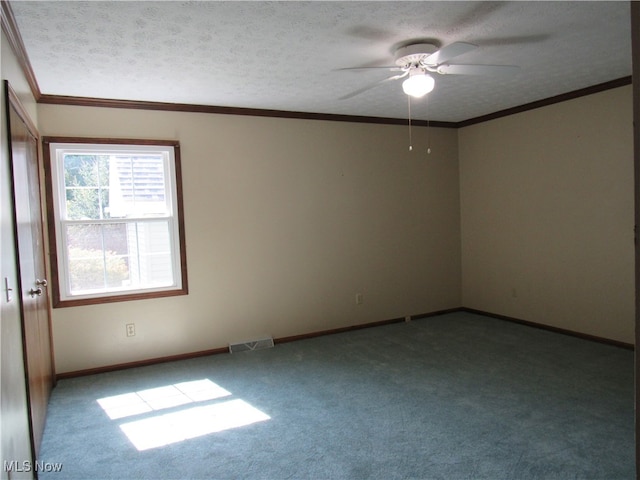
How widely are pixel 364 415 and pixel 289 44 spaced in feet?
7.90

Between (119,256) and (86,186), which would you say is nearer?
(86,186)

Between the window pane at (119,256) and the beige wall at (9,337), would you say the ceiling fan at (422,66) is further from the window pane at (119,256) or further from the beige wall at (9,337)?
the window pane at (119,256)

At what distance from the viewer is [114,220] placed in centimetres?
400

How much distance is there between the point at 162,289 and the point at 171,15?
256 centimetres

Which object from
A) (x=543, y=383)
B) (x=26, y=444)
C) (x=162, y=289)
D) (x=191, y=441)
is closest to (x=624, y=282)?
(x=543, y=383)

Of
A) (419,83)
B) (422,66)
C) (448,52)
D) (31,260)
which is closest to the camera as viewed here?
(448,52)

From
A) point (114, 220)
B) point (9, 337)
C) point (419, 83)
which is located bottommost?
point (9, 337)

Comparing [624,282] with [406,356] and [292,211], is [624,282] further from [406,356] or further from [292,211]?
[292,211]

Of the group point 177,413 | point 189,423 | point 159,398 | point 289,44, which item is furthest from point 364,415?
point 289,44

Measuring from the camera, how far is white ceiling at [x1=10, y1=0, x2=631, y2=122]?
234cm

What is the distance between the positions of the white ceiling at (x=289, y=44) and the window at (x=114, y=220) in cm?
52

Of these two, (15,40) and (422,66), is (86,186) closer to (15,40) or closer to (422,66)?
(15,40)

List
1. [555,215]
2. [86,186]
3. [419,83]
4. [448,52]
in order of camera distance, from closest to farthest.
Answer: [448,52], [419,83], [86,186], [555,215]

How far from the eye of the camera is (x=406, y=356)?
412 centimetres
